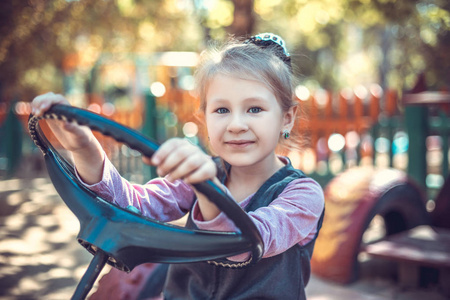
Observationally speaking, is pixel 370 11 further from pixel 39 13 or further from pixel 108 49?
pixel 108 49

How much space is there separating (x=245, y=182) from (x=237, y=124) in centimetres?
27

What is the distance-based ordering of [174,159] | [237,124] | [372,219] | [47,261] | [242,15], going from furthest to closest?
[242,15], [47,261], [372,219], [237,124], [174,159]

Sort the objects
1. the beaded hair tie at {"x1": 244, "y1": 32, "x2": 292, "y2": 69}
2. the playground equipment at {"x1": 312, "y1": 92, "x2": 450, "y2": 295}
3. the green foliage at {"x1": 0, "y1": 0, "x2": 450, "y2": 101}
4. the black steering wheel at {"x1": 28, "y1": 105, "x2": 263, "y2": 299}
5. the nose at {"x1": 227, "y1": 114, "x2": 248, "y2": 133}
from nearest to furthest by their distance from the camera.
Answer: the black steering wheel at {"x1": 28, "y1": 105, "x2": 263, "y2": 299}, the nose at {"x1": 227, "y1": 114, "x2": 248, "y2": 133}, the beaded hair tie at {"x1": 244, "y1": 32, "x2": 292, "y2": 69}, the playground equipment at {"x1": 312, "y1": 92, "x2": 450, "y2": 295}, the green foliage at {"x1": 0, "y1": 0, "x2": 450, "y2": 101}

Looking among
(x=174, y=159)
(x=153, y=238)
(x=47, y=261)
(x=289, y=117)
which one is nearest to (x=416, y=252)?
(x=289, y=117)

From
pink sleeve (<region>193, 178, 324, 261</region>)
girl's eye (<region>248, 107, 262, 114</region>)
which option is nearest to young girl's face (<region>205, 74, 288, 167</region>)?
girl's eye (<region>248, 107, 262, 114</region>)

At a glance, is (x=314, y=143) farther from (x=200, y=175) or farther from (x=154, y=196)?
(x=200, y=175)

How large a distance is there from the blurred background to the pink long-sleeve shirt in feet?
1.55

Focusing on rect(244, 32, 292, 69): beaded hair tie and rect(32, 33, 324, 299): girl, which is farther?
rect(244, 32, 292, 69): beaded hair tie

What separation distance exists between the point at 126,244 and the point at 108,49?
32.6 feet

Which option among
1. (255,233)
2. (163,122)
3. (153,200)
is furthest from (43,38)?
(255,233)

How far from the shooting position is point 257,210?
1093 millimetres

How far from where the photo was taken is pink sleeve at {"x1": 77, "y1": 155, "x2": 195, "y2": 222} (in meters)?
1.21

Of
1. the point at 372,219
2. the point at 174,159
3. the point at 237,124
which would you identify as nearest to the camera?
the point at 174,159

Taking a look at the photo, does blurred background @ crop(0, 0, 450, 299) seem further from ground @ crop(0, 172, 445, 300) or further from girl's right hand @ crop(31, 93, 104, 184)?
girl's right hand @ crop(31, 93, 104, 184)
